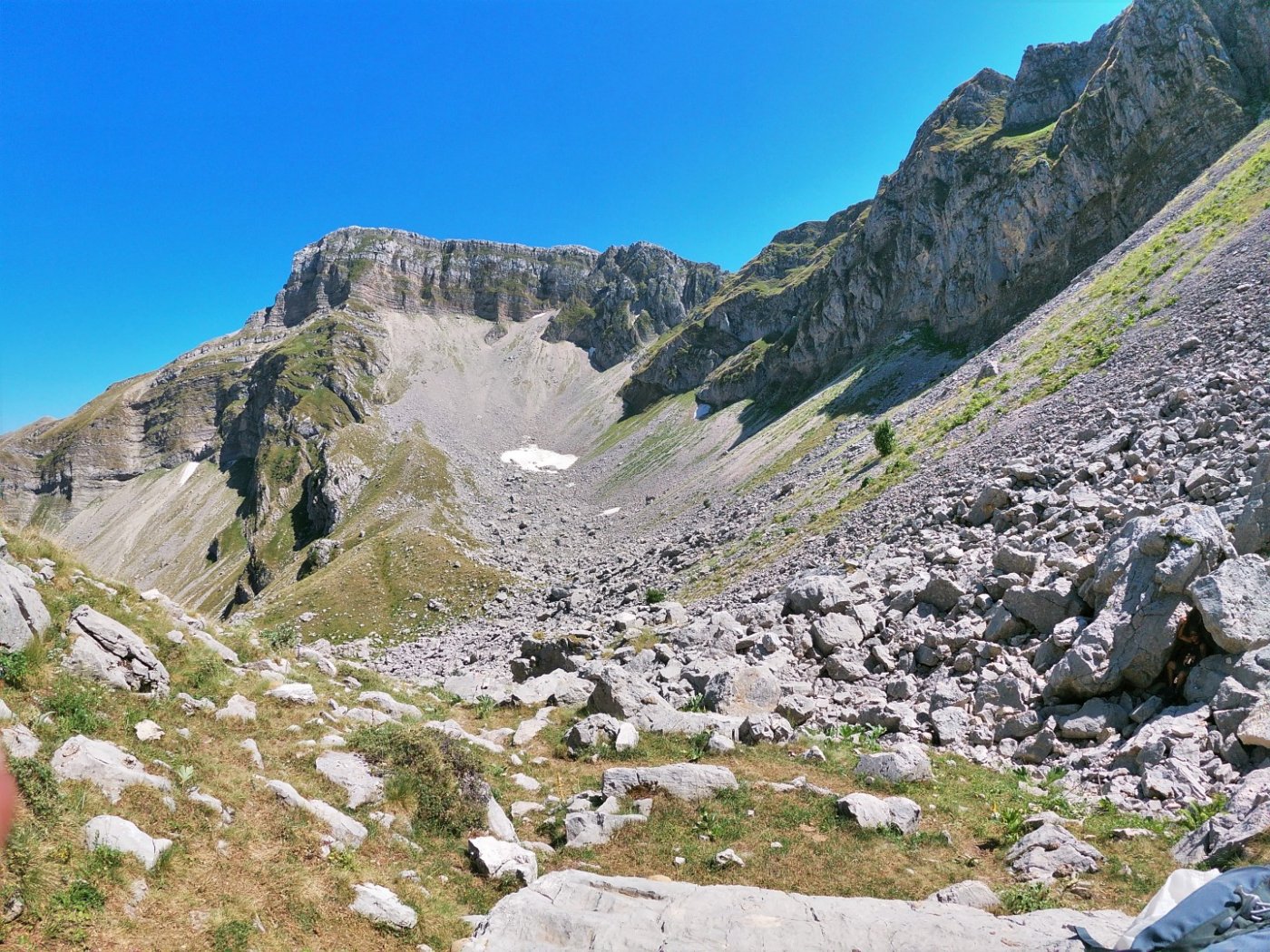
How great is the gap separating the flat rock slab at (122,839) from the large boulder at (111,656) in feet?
16.4

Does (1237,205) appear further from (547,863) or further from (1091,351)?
(547,863)

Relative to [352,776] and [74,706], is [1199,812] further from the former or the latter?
[74,706]

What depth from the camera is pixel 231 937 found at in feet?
22.9

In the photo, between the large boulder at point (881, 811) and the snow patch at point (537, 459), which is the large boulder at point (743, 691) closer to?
the large boulder at point (881, 811)

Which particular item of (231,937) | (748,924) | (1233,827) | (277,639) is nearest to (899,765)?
(1233,827)

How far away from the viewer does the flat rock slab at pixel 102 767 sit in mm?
8273

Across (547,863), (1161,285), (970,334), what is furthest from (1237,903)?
(970,334)

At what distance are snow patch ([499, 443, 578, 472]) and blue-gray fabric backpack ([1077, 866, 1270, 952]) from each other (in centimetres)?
14536

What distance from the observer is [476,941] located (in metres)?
8.27

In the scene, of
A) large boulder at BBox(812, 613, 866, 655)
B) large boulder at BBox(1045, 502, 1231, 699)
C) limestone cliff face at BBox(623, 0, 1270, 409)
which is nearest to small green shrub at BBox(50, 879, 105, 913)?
large boulder at BBox(1045, 502, 1231, 699)

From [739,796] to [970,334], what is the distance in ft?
279

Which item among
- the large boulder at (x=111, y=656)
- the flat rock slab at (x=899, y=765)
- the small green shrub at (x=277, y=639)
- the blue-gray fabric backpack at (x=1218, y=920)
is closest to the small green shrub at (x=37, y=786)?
the large boulder at (x=111, y=656)

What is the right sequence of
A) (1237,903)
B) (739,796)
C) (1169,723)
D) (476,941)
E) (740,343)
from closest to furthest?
(1237,903) < (476,941) < (1169,723) < (739,796) < (740,343)

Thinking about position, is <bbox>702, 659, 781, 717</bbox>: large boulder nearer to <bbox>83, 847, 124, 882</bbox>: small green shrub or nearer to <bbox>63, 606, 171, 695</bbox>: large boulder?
<bbox>63, 606, 171, 695</bbox>: large boulder
